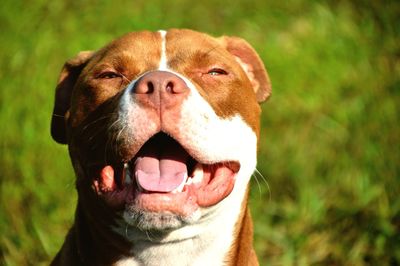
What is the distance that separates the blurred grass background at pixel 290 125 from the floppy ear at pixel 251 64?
1.61 metres

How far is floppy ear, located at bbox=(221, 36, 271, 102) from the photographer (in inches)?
181

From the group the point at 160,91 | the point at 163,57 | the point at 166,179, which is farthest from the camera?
the point at 163,57

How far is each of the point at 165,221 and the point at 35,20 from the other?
4941 millimetres

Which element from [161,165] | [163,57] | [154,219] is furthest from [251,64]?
[154,219]

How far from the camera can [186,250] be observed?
12.4 ft

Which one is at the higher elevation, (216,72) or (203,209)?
(216,72)

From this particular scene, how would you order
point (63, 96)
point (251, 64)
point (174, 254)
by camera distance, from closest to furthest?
point (174, 254) < point (63, 96) < point (251, 64)

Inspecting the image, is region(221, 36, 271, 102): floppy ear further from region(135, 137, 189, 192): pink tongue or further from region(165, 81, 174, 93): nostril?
region(165, 81, 174, 93): nostril

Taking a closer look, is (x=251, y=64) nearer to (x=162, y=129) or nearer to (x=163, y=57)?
(x=163, y=57)

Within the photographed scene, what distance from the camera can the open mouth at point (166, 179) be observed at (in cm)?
338

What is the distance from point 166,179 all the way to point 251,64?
1437mm

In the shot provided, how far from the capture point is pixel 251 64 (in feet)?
15.3

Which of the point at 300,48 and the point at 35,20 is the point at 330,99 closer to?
the point at 300,48

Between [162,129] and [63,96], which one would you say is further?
[63,96]
